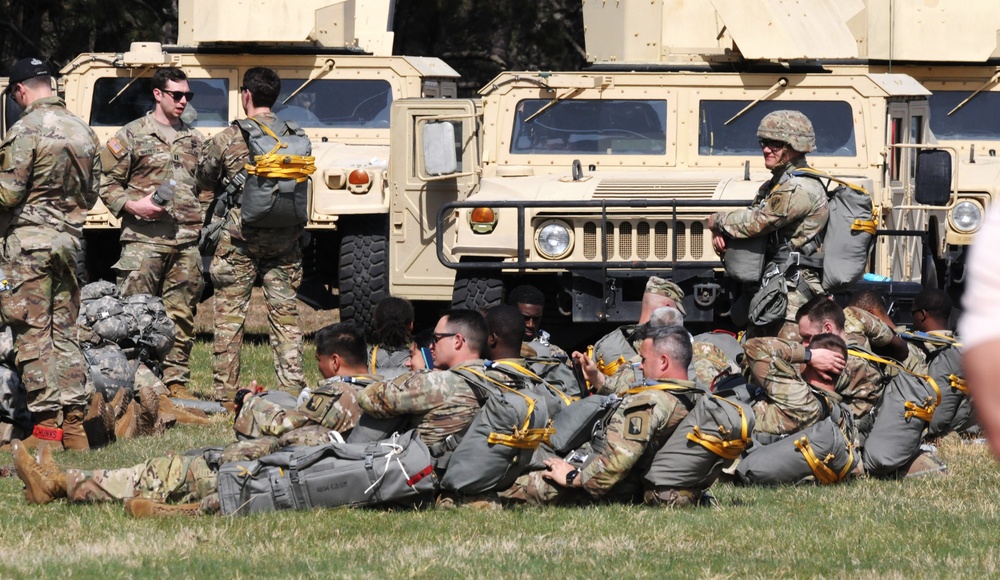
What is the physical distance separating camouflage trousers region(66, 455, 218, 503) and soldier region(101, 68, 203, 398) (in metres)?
2.75

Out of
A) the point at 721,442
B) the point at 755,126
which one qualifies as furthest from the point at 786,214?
the point at 755,126

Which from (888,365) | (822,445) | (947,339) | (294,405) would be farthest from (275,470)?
(947,339)

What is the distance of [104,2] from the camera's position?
1748 centimetres

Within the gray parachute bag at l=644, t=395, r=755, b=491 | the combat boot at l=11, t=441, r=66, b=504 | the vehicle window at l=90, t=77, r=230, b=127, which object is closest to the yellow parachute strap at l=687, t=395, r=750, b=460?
the gray parachute bag at l=644, t=395, r=755, b=491

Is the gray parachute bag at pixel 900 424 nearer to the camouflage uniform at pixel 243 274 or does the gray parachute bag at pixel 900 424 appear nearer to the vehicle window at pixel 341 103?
the camouflage uniform at pixel 243 274

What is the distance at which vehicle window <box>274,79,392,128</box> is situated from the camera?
11852mm

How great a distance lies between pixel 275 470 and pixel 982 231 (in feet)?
13.1

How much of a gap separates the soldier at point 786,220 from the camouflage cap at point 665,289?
2.00 ft

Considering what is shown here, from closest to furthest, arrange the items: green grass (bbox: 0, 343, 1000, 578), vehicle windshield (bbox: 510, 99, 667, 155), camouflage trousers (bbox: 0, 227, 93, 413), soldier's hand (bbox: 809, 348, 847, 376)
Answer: green grass (bbox: 0, 343, 1000, 578) → soldier's hand (bbox: 809, 348, 847, 376) → camouflage trousers (bbox: 0, 227, 93, 413) → vehicle windshield (bbox: 510, 99, 667, 155)

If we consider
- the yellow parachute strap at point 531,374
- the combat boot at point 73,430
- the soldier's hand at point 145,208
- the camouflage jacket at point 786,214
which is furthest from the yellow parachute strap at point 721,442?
the soldier's hand at point 145,208

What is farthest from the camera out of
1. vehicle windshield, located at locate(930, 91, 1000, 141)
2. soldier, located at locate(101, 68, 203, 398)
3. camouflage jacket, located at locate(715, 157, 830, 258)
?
vehicle windshield, located at locate(930, 91, 1000, 141)

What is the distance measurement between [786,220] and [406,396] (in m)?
2.31

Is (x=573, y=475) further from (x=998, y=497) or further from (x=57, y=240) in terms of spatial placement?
(x=57, y=240)

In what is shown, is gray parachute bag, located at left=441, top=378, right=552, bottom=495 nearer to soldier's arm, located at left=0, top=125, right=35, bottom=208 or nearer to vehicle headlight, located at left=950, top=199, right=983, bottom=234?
soldier's arm, located at left=0, top=125, right=35, bottom=208
